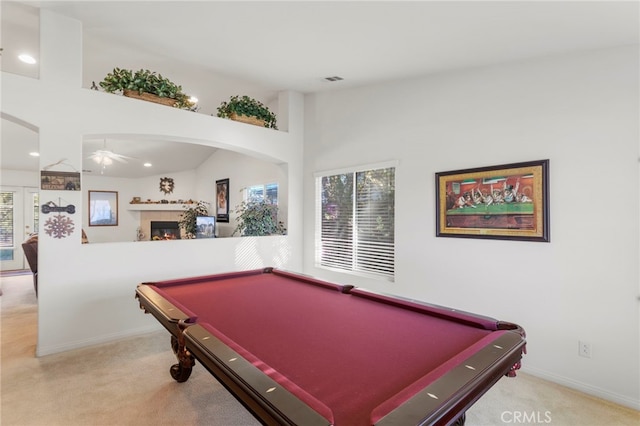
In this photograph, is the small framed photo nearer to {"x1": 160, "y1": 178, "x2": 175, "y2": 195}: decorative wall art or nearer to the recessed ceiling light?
{"x1": 160, "y1": 178, "x2": 175, "y2": 195}: decorative wall art

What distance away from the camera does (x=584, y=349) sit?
2500 millimetres

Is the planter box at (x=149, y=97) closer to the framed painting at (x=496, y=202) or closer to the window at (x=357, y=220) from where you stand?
the window at (x=357, y=220)

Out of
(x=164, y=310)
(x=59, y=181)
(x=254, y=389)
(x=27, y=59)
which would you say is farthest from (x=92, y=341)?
(x=27, y=59)

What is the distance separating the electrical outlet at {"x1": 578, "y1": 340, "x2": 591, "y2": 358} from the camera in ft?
8.14

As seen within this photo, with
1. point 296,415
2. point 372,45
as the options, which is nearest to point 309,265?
point 372,45

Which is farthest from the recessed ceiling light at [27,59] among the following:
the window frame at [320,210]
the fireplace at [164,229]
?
the fireplace at [164,229]

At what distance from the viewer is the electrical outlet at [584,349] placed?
2480 millimetres

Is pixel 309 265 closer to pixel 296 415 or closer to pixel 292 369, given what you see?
pixel 292 369

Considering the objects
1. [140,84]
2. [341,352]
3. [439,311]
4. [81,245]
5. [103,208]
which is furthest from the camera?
[103,208]

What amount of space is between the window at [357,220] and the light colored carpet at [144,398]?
1.84 metres

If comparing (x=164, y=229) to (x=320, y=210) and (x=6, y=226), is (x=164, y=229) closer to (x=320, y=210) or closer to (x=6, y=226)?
(x=6, y=226)

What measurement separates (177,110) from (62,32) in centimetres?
118

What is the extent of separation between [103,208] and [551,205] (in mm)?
9586

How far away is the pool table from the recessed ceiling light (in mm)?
3194
